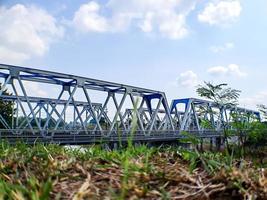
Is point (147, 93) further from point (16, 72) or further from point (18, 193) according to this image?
point (18, 193)

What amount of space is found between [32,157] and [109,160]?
1.51ft

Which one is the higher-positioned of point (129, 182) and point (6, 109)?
point (6, 109)

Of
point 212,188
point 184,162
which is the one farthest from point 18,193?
point 184,162

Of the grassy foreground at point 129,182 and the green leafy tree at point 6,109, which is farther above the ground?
the green leafy tree at point 6,109

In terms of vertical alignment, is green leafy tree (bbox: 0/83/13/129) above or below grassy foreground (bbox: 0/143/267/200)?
above

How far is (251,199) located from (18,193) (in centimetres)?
84

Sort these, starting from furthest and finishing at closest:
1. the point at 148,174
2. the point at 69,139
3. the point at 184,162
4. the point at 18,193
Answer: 1. the point at 69,139
2. the point at 184,162
3. the point at 148,174
4. the point at 18,193

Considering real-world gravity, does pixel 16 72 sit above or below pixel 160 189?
above

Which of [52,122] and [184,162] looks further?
[52,122]

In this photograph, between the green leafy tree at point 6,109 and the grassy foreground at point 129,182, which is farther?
the green leafy tree at point 6,109

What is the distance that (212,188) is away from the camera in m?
1.30

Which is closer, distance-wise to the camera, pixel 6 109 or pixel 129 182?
pixel 129 182

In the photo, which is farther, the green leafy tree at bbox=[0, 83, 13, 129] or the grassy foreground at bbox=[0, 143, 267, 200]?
the green leafy tree at bbox=[0, 83, 13, 129]

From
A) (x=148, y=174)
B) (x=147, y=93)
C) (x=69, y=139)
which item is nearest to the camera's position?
(x=148, y=174)
